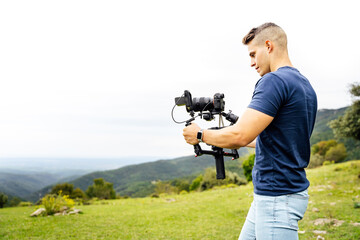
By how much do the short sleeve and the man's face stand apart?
308 mm

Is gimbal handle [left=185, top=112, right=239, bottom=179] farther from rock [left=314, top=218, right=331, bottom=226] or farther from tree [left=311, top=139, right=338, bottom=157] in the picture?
tree [left=311, top=139, right=338, bottom=157]

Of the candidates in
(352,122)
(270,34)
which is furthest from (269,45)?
(352,122)

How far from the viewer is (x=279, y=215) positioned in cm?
191

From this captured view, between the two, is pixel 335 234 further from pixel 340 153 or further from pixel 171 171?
pixel 171 171

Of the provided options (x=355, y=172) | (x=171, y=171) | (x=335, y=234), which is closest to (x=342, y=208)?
(x=335, y=234)

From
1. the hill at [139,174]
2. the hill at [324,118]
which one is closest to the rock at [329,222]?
the hill at [139,174]

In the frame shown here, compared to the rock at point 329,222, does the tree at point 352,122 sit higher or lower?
higher

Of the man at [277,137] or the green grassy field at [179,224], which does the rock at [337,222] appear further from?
the man at [277,137]

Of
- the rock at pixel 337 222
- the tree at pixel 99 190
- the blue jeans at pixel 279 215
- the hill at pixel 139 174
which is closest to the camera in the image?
the blue jeans at pixel 279 215

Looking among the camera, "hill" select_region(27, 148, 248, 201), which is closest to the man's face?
the camera

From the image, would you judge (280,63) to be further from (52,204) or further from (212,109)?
(52,204)

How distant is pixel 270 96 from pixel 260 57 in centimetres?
48

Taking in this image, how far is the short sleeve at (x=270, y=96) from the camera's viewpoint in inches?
69.6

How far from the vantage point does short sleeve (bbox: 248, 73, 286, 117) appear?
1769mm
